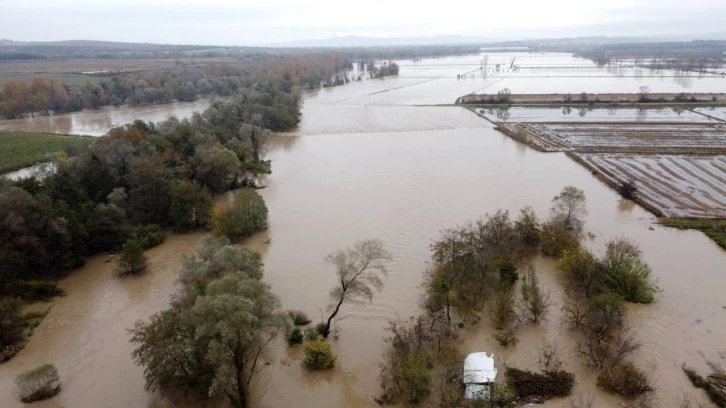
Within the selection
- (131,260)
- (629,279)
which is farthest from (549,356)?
(131,260)

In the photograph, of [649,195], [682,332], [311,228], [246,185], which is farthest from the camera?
[246,185]

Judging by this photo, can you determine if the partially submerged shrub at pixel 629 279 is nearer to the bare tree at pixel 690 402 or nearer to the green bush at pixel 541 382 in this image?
the bare tree at pixel 690 402

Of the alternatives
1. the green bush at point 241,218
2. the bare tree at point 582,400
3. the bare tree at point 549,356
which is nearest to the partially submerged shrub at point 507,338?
the bare tree at point 549,356

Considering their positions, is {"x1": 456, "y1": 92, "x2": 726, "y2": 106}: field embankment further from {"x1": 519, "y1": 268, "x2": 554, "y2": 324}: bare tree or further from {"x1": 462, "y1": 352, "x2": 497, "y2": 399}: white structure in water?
{"x1": 462, "y1": 352, "x2": 497, "y2": 399}: white structure in water

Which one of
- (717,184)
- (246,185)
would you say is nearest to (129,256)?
(246,185)

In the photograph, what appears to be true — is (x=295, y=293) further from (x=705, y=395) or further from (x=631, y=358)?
(x=705, y=395)

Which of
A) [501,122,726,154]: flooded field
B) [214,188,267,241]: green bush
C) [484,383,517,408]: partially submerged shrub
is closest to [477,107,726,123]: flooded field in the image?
[501,122,726,154]: flooded field
